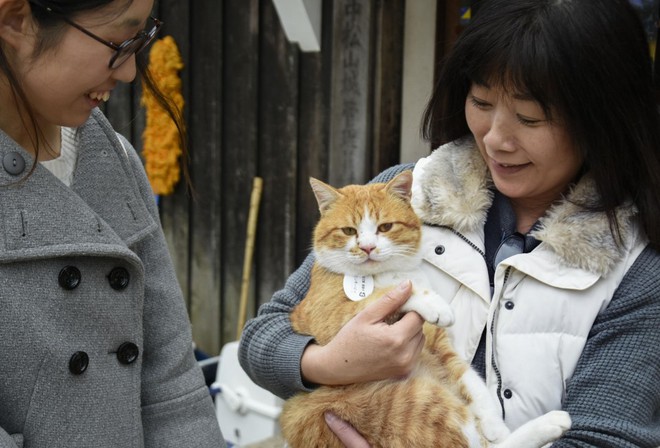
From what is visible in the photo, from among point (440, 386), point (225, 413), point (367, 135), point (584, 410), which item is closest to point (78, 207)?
point (440, 386)

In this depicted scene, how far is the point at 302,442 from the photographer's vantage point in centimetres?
187

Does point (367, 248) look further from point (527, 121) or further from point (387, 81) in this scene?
point (387, 81)

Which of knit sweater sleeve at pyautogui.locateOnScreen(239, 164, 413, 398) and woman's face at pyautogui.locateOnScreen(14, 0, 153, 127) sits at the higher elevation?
woman's face at pyautogui.locateOnScreen(14, 0, 153, 127)

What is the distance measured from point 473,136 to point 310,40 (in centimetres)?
230

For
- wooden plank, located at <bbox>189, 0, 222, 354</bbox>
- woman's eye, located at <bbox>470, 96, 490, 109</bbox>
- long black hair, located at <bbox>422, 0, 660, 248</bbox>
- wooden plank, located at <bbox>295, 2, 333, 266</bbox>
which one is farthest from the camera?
wooden plank, located at <bbox>189, 0, 222, 354</bbox>

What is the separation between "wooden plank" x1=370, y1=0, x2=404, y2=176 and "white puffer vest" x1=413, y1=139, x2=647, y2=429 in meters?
2.09

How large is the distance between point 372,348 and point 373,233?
469 millimetres

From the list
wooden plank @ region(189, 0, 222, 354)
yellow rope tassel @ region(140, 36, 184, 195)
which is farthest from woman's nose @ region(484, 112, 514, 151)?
yellow rope tassel @ region(140, 36, 184, 195)

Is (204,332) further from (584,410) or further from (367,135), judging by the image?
(584,410)

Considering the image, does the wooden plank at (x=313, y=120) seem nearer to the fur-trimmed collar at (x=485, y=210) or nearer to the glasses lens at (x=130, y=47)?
the fur-trimmed collar at (x=485, y=210)

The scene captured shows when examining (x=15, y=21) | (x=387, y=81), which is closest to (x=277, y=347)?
(x=15, y=21)

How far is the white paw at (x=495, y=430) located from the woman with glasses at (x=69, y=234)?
2.68 feet

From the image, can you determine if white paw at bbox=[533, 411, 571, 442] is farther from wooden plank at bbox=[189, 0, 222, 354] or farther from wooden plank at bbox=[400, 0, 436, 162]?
wooden plank at bbox=[189, 0, 222, 354]

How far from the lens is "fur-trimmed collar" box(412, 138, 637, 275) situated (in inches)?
67.7
